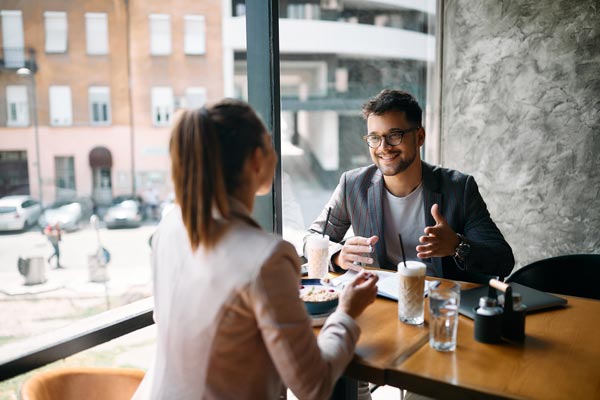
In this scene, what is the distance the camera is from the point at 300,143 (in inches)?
121

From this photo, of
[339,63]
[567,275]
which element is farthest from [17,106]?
[567,275]

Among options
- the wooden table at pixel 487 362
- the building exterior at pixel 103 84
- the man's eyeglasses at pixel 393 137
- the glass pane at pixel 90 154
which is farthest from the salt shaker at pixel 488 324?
the building exterior at pixel 103 84

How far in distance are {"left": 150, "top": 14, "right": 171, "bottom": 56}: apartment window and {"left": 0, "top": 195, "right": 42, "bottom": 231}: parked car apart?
119cm

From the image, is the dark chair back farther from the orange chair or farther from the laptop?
the orange chair

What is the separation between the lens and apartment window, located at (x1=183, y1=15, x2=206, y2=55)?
281cm

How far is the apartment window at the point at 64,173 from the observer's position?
2.31 m

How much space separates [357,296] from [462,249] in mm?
751

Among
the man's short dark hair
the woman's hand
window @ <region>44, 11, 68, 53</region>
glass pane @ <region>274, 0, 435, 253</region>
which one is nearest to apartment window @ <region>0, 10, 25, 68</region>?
window @ <region>44, 11, 68, 53</region>

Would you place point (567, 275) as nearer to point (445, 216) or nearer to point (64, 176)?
point (445, 216)

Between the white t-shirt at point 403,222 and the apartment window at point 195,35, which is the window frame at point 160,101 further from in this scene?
the white t-shirt at point 403,222

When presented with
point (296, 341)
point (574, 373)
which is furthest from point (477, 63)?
point (296, 341)

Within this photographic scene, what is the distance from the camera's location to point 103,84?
108 inches

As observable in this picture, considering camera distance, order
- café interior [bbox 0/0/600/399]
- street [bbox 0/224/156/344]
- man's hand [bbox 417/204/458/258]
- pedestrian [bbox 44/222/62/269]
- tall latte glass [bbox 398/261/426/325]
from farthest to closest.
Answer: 1. pedestrian [bbox 44/222/62/269]
2. street [bbox 0/224/156/344]
3. man's hand [bbox 417/204/458/258]
4. tall latte glass [bbox 398/261/426/325]
5. café interior [bbox 0/0/600/399]

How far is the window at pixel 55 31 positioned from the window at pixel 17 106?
1.17ft
